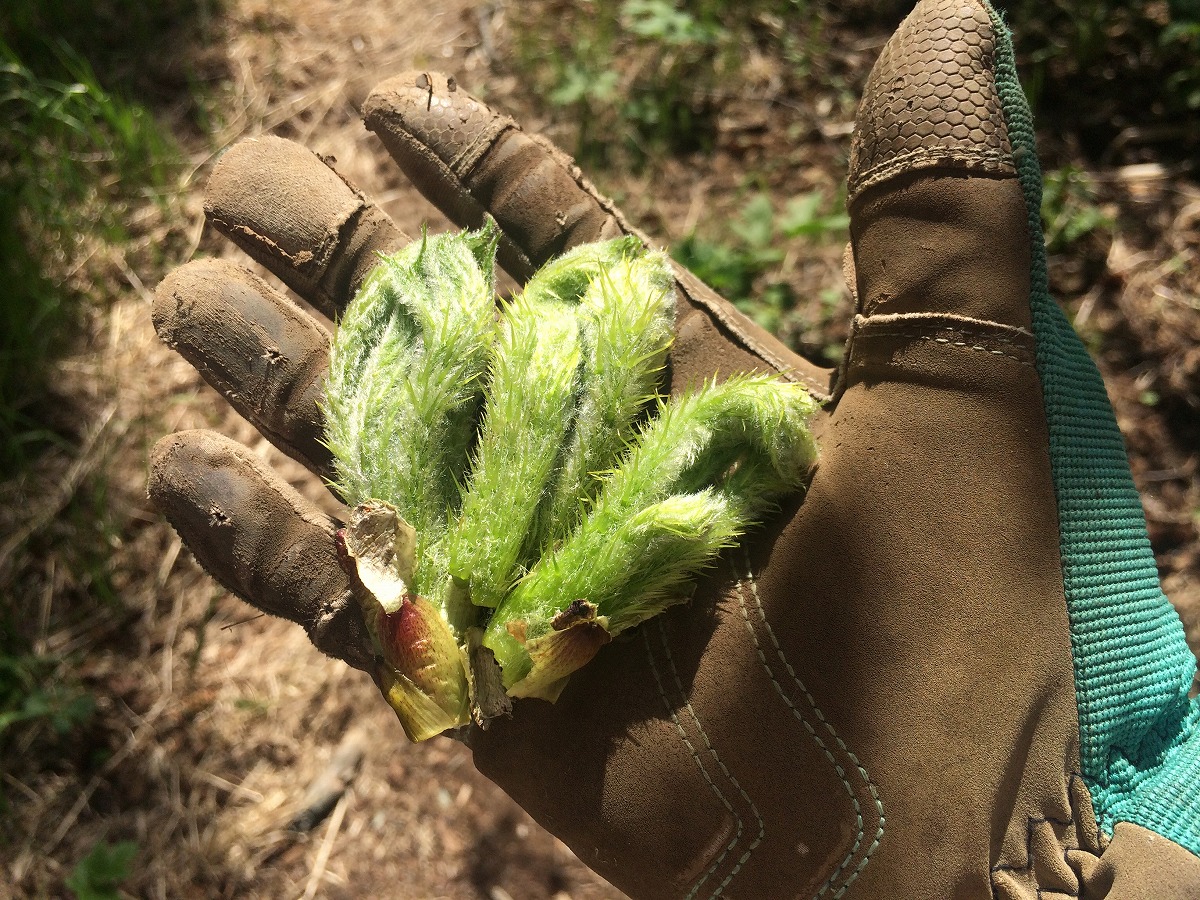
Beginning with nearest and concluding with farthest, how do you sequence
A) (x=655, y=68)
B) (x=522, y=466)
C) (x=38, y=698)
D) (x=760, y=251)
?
1. (x=522, y=466)
2. (x=38, y=698)
3. (x=760, y=251)
4. (x=655, y=68)

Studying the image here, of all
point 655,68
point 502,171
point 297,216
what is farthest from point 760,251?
point 297,216

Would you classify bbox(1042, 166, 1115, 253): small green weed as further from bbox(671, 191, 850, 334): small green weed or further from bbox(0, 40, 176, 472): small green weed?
bbox(0, 40, 176, 472): small green weed

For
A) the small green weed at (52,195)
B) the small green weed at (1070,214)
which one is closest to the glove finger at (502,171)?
the small green weed at (1070,214)

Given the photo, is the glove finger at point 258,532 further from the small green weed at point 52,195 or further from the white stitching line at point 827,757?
the small green weed at point 52,195

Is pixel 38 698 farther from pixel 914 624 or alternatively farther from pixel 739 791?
pixel 914 624

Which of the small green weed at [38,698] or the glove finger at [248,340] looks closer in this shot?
the glove finger at [248,340]

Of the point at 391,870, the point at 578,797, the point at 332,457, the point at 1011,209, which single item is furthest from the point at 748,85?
the point at 391,870

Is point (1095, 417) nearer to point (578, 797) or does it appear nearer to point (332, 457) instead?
point (578, 797)
